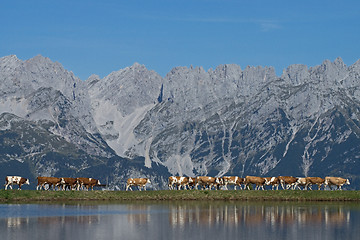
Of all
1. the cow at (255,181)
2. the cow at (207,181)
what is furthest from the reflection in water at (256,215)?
the cow at (255,181)

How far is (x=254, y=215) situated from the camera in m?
84.9

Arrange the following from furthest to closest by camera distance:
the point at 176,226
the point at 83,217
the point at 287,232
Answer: the point at 83,217, the point at 176,226, the point at 287,232

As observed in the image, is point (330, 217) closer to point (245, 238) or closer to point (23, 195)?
point (245, 238)

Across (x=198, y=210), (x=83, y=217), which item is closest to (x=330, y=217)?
(x=198, y=210)

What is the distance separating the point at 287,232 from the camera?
68000 millimetres

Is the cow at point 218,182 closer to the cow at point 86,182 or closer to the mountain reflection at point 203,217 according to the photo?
the cow at point 86,182

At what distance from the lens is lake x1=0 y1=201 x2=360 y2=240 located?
65938 mm

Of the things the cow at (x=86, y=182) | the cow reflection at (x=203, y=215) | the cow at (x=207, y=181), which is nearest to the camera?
the cow reflection at (x=203, y=215)

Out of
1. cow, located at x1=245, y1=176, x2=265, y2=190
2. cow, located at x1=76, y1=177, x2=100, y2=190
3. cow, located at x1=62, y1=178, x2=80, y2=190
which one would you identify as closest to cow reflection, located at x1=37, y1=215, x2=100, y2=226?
cow, located at x1=62, y1=178, x2=80, y2=190

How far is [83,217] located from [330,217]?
30.9 metres

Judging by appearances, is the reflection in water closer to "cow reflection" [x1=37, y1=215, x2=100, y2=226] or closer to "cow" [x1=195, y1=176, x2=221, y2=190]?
"cow reflection" [x1=37, y1=215, x2=100, y2=226]

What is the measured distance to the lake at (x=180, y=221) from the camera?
6594 centimetres

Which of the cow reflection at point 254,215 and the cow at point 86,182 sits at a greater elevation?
the cow at point 86,182

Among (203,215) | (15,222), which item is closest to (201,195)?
(203,215)
